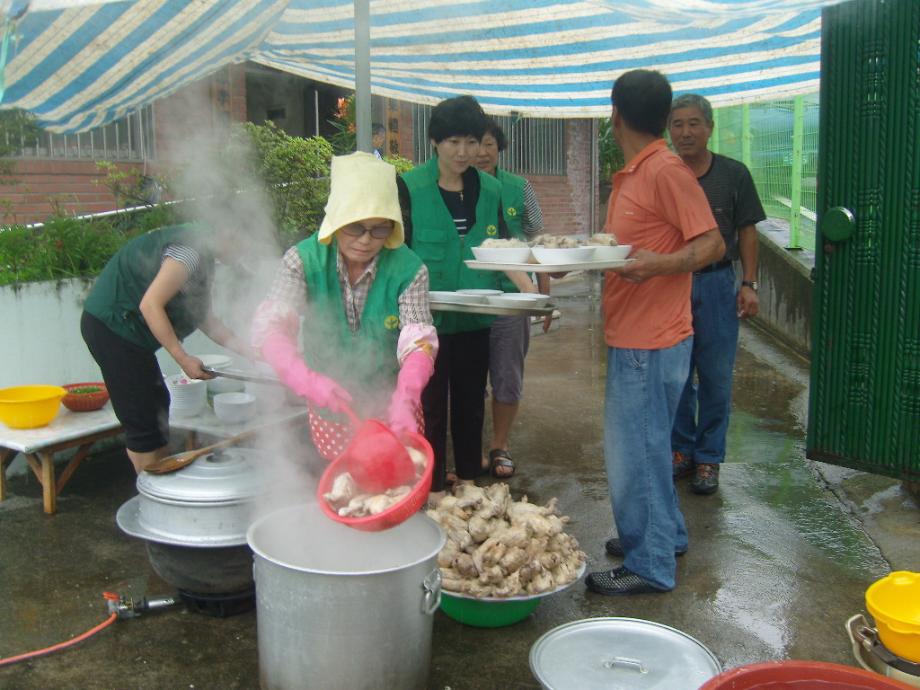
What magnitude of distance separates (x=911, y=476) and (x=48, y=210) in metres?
7.44

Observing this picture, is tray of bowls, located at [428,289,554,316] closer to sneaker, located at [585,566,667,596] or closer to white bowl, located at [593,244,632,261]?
white bowl, located at [593,244,632,261]

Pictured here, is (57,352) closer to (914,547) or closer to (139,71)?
(139,71)

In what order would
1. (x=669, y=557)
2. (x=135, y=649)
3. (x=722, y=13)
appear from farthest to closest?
(x=722, y=13) < (x=669, y=557) < (x=135, y=649)

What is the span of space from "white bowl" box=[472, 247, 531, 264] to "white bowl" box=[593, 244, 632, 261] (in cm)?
43

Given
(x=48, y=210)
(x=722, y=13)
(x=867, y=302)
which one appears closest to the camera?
(x=722, y=13)

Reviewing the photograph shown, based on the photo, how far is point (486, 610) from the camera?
324 centimetres

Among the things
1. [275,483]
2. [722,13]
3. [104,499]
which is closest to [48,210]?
[104,499]

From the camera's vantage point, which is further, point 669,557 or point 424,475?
point 669,557

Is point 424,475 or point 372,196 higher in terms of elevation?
point 372,196

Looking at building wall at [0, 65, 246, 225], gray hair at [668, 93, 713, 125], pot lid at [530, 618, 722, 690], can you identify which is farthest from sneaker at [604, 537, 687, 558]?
building wall at [0, 65, 246, 225]

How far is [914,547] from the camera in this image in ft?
13.4

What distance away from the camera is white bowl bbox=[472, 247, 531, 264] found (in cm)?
351

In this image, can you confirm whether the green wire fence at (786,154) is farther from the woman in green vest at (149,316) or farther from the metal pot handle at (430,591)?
the metal pot handle at (430,591)

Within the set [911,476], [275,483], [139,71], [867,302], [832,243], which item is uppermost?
[139,71]
